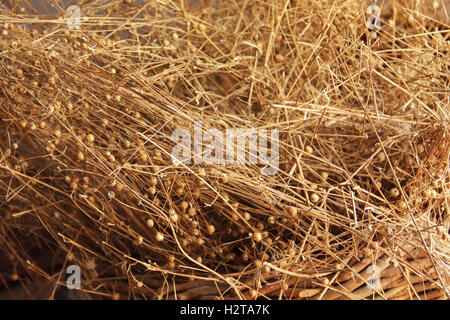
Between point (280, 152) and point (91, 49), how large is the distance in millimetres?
237

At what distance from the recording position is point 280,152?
653 mm

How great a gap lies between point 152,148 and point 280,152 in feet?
0.48

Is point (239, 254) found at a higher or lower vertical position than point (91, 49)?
lower

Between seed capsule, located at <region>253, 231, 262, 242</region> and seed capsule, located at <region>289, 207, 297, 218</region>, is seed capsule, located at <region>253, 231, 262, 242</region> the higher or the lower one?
the lower one

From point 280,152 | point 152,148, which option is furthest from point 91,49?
point 280,152

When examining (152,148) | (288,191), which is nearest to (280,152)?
(288,191)

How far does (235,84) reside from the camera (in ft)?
2.57

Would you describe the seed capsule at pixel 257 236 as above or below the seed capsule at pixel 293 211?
below

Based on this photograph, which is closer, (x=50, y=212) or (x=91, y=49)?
Result: (x=91, y=49)

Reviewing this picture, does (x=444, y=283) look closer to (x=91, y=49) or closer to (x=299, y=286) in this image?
(x=299, y=286)
